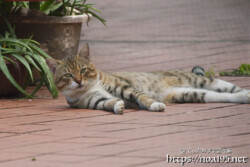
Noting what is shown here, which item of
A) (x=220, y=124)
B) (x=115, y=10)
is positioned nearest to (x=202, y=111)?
(x=220, y=124)

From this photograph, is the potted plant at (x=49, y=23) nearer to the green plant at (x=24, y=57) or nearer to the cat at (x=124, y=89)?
the green plant at (x=24, y=57)

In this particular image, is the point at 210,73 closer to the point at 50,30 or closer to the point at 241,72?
the point at 241,72

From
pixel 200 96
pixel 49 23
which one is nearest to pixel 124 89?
pixel 200 96

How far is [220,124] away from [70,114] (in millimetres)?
1205

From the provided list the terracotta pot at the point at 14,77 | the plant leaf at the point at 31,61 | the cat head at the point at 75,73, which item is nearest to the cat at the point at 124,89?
the cat head at the point at 75,73

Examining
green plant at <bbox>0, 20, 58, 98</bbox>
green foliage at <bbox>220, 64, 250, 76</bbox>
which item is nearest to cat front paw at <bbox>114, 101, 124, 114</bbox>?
green plant at <bbox>0, 20, 58, 98</bbox>

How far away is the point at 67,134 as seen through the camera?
14.4 ft

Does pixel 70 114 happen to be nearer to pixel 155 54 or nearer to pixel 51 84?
pixel 51 84

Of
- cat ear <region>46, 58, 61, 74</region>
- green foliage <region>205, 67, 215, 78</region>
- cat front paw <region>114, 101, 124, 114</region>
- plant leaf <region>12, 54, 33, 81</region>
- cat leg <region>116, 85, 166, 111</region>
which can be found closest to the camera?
cat front paw <region>114, 101, 124, 114</region>

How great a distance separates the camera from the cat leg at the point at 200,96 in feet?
17.7

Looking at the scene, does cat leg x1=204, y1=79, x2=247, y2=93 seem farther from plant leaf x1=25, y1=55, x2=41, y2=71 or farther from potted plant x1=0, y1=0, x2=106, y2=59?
potted plant x1=0, y1=0, x2=106, y2=59

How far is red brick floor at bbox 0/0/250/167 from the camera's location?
12.3 ft

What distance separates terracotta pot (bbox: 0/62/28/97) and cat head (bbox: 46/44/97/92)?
1.93 ft

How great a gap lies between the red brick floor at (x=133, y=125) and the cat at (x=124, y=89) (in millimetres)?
99
